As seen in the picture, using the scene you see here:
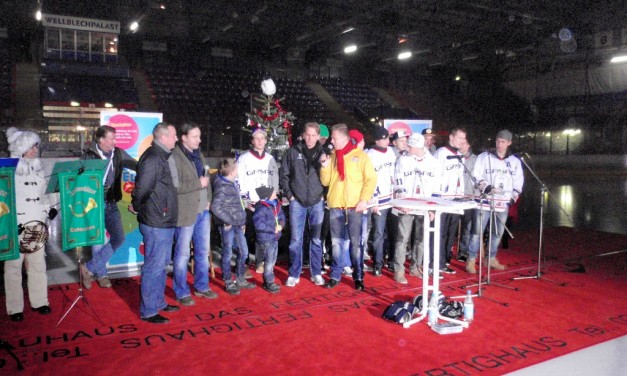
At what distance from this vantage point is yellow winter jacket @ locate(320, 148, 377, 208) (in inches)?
206

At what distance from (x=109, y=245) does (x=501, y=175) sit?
15.5ft

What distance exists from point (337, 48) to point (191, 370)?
25379mm

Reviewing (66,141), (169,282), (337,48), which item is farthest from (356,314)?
(337,48)

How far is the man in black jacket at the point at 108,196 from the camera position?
207 inches

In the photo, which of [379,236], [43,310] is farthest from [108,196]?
[379,236]

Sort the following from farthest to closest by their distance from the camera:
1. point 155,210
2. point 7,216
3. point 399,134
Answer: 1. point 399,134
2. point 155,210
3. point 7,216

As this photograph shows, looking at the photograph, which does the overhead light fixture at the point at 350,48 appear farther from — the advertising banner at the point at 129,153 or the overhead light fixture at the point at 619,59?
the advertising banner at the point at 129,153

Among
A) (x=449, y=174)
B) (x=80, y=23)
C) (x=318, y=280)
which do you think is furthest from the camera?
(x=80, y=23)

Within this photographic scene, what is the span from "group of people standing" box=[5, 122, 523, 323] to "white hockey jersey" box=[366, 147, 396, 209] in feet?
0.04

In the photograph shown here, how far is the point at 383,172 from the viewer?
6.02 meters

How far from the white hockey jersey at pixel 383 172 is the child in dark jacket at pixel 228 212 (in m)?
1.64

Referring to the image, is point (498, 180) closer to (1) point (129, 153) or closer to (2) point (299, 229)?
(2) point (299, 229)

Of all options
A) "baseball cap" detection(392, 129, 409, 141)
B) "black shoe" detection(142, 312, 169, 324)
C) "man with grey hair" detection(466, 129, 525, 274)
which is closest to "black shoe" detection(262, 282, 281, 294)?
"black shoe" detection(142, 312, 169, 324)

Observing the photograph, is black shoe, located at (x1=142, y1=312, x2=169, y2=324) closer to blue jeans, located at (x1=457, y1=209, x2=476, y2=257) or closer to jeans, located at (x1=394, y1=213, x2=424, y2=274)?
jeans, located at (x1=394, y1=213, x2=424, y2=274)
